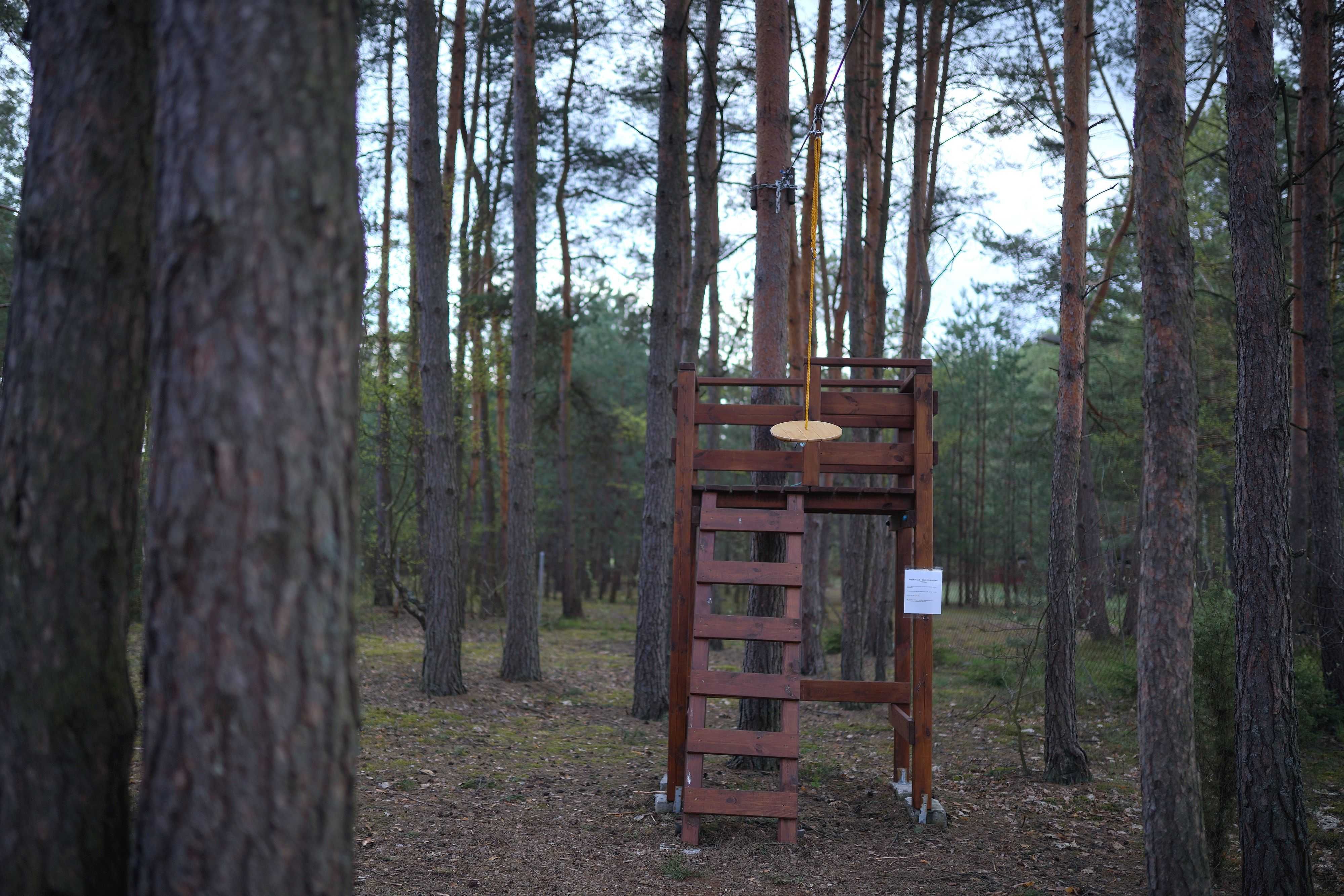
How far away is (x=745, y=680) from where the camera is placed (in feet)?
19.1

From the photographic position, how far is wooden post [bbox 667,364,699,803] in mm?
6285

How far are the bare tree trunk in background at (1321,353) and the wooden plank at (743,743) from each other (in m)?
6.43

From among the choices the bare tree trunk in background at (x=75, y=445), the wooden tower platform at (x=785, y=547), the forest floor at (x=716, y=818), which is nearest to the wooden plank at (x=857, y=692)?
the wooden tower platform at (x=785, y=547)

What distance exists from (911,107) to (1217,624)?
9910mm

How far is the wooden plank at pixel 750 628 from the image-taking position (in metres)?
5.77

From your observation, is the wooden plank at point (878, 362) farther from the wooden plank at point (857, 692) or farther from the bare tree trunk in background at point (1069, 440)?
the wooden plank at point (857, 692)

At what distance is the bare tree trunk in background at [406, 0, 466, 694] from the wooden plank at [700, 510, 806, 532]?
483 cm

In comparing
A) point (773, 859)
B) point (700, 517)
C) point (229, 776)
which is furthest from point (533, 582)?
point (229, 776)

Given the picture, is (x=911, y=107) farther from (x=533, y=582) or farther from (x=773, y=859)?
(x=773, y=859)

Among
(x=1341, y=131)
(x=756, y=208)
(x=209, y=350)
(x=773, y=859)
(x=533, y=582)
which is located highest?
(x=1341, y=131)

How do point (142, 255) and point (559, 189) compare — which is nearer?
point (142, 255)

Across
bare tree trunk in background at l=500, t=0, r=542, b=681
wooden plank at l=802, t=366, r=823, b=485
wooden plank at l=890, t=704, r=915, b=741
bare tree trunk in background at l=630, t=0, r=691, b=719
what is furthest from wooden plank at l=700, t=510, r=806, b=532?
bare tree trunk in background at l=500, t=0, r=542, b=681

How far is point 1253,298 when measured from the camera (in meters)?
5.06

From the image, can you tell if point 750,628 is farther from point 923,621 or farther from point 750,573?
point 923,621
